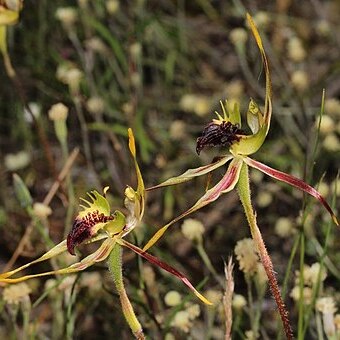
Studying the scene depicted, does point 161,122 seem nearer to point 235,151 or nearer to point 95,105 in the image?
point 95,105

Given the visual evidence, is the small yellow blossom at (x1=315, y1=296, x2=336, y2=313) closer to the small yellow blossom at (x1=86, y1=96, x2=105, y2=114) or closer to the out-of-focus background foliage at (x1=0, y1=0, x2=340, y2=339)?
the out-of-focus background foliage at (x1=0, y1=0, x2=340, y2=339)

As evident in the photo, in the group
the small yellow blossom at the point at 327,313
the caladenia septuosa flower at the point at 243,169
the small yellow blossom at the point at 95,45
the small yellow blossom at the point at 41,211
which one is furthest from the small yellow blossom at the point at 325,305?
the small yellow blossom at the point at 95,45

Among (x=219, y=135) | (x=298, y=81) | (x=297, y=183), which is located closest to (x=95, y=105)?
(x=298, y=81)

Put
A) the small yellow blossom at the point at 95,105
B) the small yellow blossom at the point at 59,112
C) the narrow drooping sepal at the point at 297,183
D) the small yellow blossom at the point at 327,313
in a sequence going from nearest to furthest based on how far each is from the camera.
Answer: the narrow drooping sepal at the point at 297,183, the small yellow blossom at the point at 327,313, the small yellow blossom at the point at 59,112, the small yellow blossom at the point at 95,105

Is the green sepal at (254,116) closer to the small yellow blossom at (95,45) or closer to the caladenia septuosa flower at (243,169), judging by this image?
the caladenia septuosa flower at (243,169)

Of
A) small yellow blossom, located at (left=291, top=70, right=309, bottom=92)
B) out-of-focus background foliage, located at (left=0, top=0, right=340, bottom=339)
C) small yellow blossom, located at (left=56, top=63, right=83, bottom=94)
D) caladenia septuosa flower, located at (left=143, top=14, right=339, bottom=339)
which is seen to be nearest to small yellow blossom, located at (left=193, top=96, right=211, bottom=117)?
out-of-focus background foliage, located at (left=0, top=0, right=340, bottom=339)

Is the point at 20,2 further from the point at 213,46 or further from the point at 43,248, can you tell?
the point at 213,46

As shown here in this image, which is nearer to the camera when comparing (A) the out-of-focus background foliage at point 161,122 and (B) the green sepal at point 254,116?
(B) the green sepal at point 254,116
